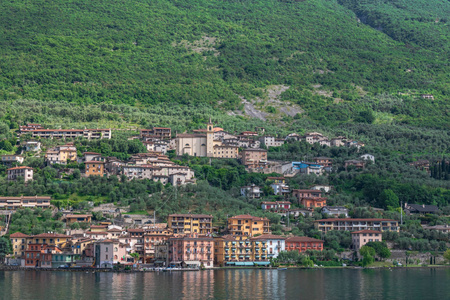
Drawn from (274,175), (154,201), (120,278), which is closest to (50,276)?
(120,278)

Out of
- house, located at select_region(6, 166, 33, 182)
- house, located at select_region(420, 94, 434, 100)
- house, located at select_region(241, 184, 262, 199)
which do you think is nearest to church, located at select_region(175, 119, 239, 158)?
house, located at select_region(241, 184, 262, 199)

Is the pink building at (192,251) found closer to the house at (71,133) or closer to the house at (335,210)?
the house at (335,210)

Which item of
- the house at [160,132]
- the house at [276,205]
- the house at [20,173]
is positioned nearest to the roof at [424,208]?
the house at [276,205]

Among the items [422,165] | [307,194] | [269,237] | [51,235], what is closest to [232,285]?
[269,237]

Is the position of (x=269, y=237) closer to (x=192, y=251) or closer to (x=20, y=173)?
(x=192, y=251)

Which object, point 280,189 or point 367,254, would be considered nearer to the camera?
point 367,254

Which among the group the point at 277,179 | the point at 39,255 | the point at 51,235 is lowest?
the point at 39,255
